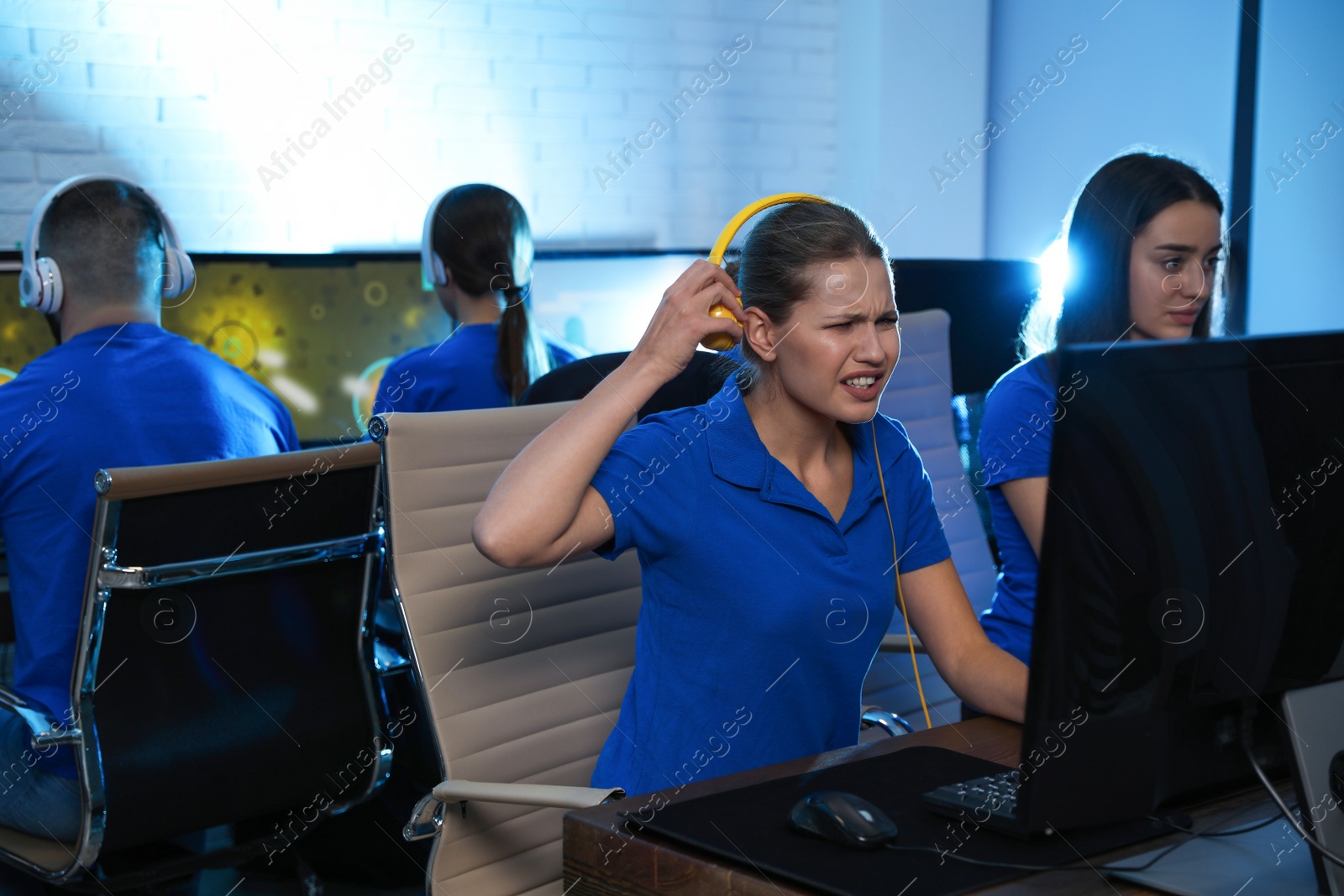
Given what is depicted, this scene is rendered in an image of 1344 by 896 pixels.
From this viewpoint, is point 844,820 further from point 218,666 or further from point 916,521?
point 218,666

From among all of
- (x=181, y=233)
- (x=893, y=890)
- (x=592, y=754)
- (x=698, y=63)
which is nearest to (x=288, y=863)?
(x=592, y=754)

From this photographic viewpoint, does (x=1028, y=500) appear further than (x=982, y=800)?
Yes

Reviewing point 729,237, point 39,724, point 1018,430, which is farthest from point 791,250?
point 39,724

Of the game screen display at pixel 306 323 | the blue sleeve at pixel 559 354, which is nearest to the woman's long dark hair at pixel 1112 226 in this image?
the blue sleeve at pixel 559 354

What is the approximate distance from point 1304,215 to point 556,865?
2.57 m

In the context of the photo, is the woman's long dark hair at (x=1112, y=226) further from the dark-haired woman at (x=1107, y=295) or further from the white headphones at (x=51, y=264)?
the white headphones at (x=51, y=264)

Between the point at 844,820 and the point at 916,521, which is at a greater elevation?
the point at 916,521

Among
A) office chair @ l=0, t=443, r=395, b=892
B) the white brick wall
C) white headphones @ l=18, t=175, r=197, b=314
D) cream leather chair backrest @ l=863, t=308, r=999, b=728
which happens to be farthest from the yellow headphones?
the white brick wall

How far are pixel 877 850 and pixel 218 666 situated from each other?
1133 mm

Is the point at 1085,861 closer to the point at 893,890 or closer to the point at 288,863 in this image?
the point at 893,890

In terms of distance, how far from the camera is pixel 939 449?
7.34ft

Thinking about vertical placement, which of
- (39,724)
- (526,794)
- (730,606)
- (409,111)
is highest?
(409,111)

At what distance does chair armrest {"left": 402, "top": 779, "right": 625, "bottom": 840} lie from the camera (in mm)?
1056

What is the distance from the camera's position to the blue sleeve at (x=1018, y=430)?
1.56 m
